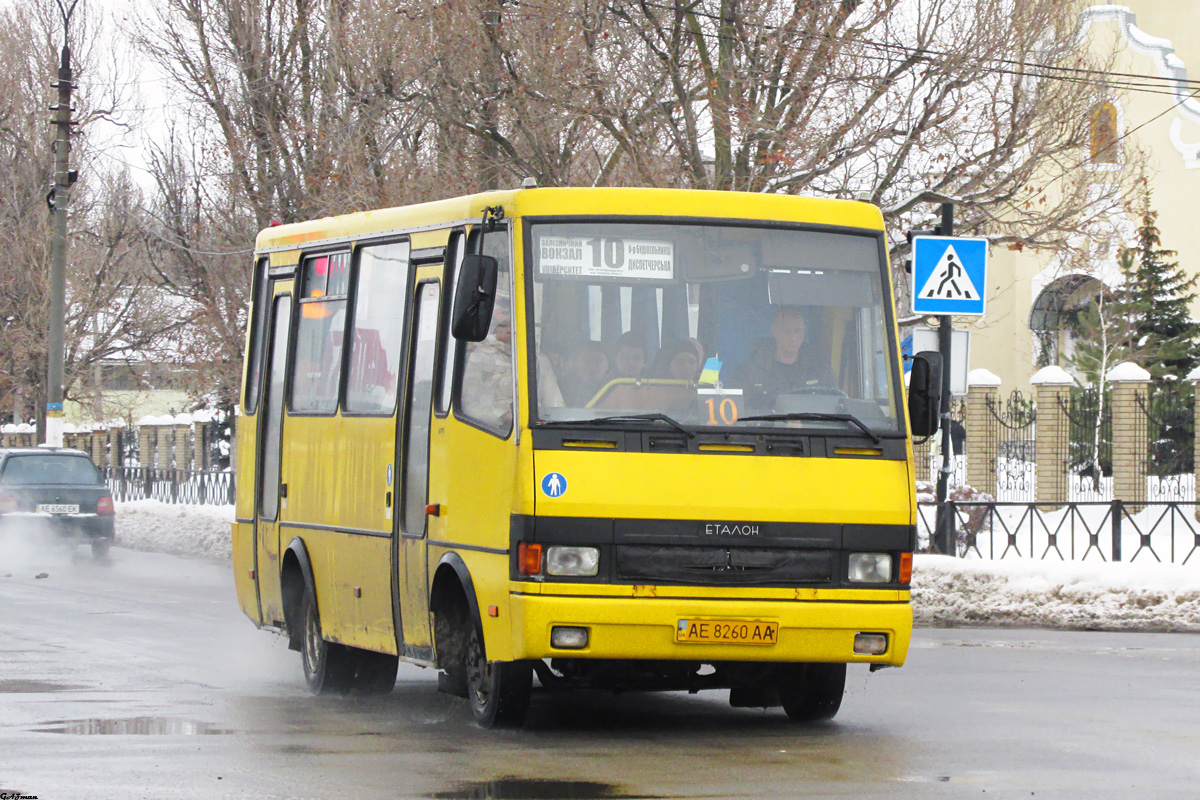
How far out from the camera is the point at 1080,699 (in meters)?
10.9

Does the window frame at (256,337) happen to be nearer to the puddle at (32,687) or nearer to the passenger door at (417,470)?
the puddle at (32,687)

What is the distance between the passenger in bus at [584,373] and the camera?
900 centimetres

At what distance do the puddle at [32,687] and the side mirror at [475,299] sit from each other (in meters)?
3.75

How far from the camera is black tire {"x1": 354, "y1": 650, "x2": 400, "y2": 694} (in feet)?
38.3

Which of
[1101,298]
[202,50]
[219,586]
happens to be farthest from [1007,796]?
[1101,298]

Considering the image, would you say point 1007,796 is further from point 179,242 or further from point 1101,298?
point 1101,298

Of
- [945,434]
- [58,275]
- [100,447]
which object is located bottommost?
[100,447]

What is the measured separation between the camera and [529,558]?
874 centimetres

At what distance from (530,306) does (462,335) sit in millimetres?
440

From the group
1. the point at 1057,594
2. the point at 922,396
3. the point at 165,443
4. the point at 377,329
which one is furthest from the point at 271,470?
the point at 165,443

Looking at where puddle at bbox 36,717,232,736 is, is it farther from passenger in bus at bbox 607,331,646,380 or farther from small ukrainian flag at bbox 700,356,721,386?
small ukrainian flag at bbox 700,356,721,386

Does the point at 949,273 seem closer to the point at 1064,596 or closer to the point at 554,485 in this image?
the point at 1064,596

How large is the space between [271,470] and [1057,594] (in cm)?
770

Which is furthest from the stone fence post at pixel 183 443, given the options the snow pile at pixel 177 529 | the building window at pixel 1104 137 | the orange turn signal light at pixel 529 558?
the orange turn signal light at pixel 529 558
